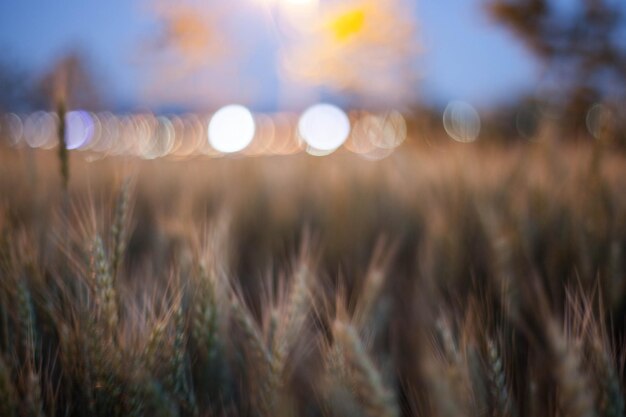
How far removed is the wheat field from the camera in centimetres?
47

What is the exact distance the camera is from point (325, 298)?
560 millimetres

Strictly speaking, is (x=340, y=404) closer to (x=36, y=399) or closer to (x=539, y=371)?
(x=36, y=399)

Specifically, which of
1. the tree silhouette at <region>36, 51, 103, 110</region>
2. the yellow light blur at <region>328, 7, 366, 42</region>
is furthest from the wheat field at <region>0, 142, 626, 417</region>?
the yellow light blur at <region>328, 7, 366, 42</region>

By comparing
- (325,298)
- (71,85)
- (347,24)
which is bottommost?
(325,298)

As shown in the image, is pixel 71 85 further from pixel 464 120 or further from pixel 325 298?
pixel 464 120

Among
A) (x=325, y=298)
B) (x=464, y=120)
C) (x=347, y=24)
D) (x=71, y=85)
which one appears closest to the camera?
(x=325, y=298)

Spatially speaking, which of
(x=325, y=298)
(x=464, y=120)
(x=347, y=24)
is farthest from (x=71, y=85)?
(x=347, y=24)

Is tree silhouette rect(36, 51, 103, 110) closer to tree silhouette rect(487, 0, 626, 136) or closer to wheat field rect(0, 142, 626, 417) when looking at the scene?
wheat field rect(0, 142, 626, 417)

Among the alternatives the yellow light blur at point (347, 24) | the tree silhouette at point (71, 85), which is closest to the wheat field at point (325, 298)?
the tree silhouette at point (71, 85)

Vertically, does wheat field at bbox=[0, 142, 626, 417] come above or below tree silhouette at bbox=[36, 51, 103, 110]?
below

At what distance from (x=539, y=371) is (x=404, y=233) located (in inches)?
25.7

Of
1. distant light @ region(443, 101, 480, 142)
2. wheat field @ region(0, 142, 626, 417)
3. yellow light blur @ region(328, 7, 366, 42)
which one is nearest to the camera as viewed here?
wheat field @ region(0, 142, 626, 417)

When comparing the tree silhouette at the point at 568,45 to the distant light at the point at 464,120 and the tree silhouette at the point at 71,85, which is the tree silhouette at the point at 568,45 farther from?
the tree silhouette at the point at 71,85

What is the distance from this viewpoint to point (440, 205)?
121 centimetres
